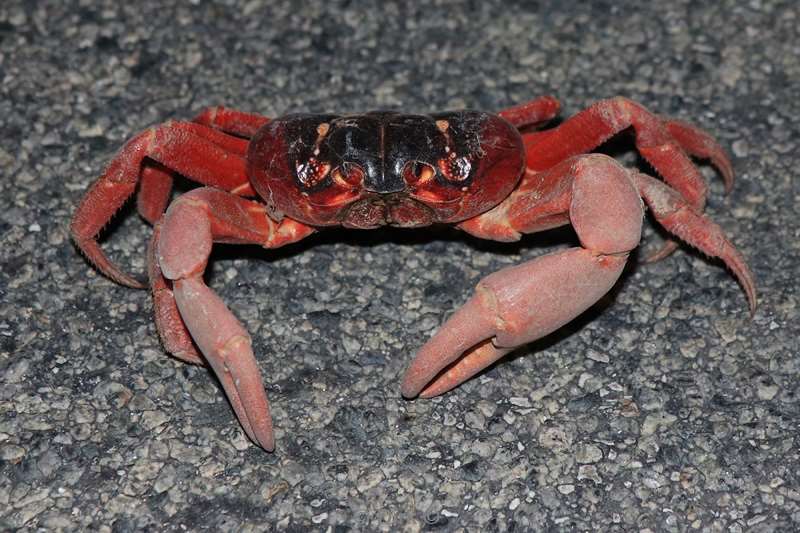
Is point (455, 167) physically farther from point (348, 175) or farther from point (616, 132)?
point (616, 132)

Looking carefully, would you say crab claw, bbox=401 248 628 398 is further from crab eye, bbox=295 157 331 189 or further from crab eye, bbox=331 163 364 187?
crab eye, bbox=295 157 331 189

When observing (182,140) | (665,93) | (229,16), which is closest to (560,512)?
(182,140)

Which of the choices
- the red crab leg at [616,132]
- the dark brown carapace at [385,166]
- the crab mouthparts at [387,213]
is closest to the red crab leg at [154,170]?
the dark brown carapace at [385,166]

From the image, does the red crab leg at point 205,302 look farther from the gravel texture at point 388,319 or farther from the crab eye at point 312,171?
the crab eye at point 312,171

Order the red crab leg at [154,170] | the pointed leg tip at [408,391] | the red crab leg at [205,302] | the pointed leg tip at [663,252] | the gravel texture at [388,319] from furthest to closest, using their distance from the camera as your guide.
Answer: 1. the pointed leg tip at [663,252]
2. the red crab leg at [154,170]
3. the pointed leg tip at [408,391]
4. the gravel texture at [388,319]
5. the red crab leg at [205,302]

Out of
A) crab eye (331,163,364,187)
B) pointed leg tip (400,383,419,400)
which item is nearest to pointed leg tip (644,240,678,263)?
pointed leg tip (400,383,419,400)

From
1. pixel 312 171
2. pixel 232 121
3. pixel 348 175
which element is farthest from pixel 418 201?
pixel 232 121

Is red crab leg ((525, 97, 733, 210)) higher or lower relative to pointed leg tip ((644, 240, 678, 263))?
higher
